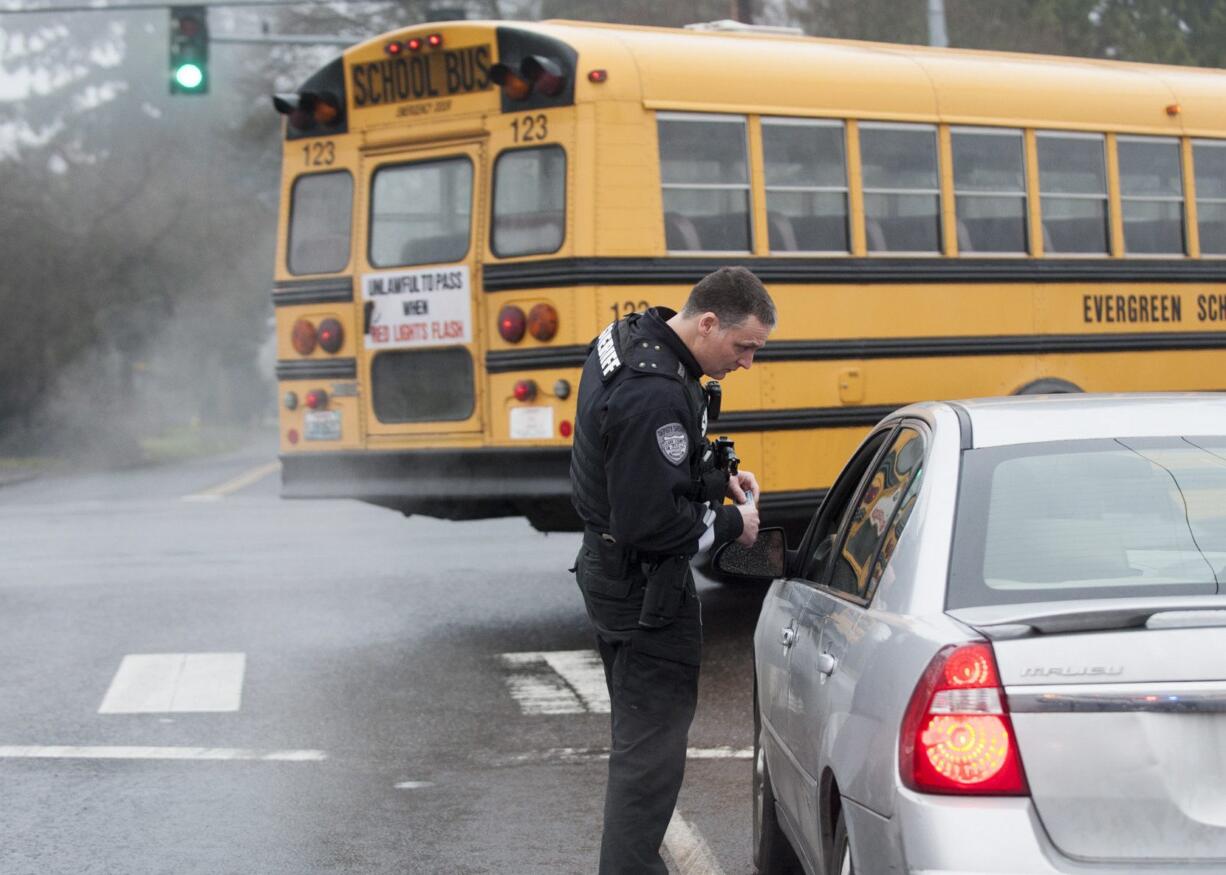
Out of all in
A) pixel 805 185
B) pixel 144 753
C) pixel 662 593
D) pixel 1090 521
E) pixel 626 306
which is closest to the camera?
pixel 1090 521

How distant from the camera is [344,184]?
10.7 metres

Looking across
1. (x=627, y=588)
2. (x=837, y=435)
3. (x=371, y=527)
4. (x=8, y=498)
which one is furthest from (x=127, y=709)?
(x=8, y=498)

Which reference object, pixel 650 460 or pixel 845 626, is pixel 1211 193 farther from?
pixel 845 626

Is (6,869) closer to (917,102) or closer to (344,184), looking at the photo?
(344,184)

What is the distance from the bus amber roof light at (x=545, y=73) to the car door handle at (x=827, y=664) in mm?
5760

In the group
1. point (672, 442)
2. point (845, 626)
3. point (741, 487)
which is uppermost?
point (672, 442)

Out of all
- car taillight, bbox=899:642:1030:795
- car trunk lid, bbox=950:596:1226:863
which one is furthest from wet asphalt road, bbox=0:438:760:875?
car trunk lid, bbox=950:596:1226:863

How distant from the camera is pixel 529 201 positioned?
31.9 feet

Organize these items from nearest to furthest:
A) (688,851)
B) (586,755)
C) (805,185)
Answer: (688,851), (586,755), (805,185)

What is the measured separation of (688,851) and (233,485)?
20.2m

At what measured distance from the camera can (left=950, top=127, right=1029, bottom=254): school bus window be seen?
10328mm

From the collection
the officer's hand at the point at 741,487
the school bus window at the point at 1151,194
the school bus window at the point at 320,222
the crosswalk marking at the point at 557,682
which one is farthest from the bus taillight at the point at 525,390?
the officer's hand at the point at 741,487

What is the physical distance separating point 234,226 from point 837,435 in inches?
1365

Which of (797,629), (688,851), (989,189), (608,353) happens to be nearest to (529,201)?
(989,189)
